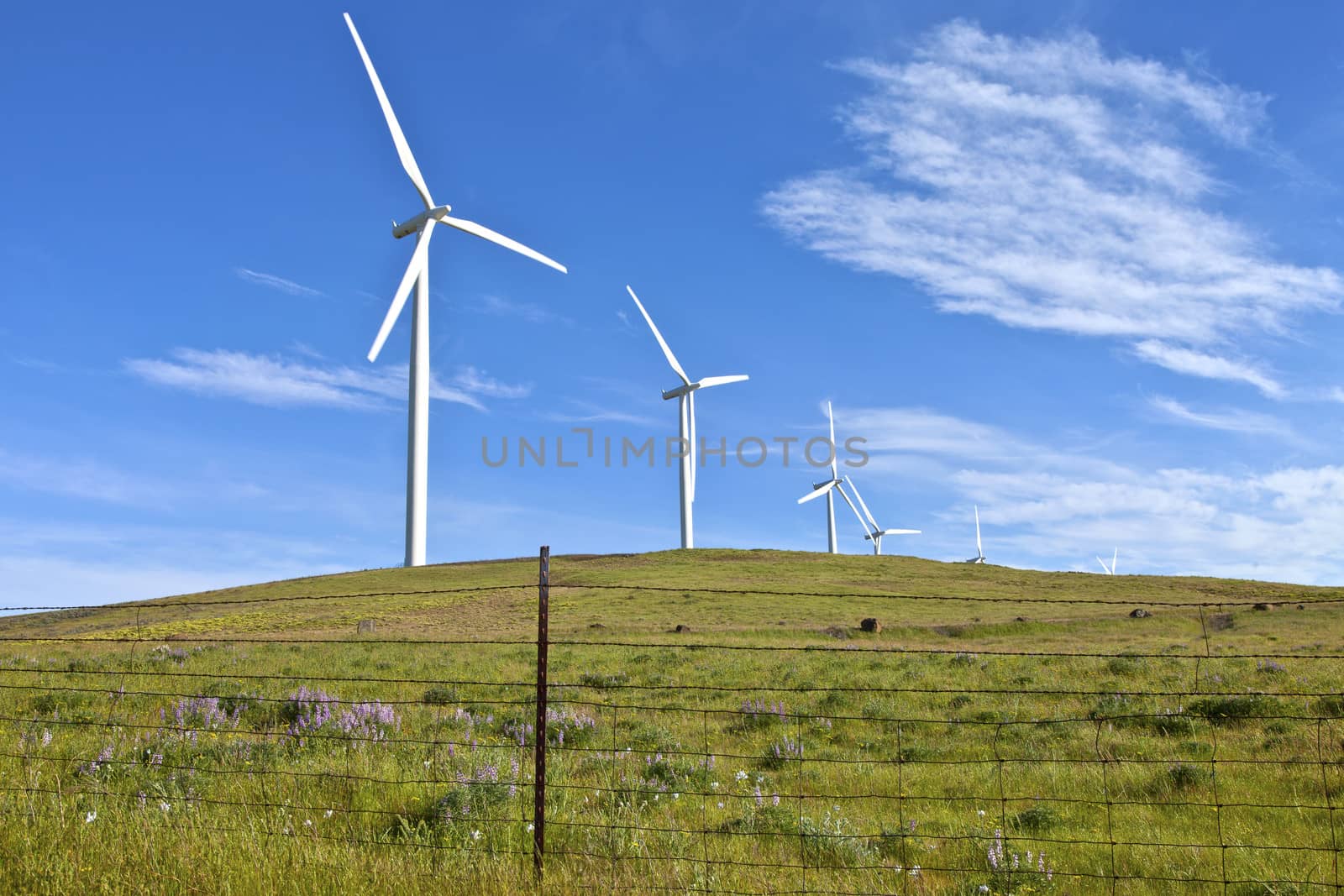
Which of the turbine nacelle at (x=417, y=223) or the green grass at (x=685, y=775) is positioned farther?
the turbine nacelle at (x=417, y=223)

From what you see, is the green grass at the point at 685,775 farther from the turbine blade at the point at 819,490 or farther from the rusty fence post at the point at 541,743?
the turbine blade at the point at 819,490

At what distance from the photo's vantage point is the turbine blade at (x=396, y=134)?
57.6 metres

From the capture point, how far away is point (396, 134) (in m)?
58.2

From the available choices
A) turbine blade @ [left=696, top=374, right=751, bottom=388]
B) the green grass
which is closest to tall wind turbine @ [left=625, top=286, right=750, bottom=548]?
turbine blade @ [left=696, top=374, right=751, bottom=388]

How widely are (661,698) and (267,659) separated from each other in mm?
10871

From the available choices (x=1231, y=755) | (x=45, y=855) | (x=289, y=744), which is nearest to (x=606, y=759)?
(x=289, y=744)

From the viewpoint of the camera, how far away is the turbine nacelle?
59.0 m

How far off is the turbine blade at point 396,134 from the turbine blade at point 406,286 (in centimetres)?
236

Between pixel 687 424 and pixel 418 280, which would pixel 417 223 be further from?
pixel 687 424

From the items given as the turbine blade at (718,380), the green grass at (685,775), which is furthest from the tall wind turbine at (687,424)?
the green grass at (685,775)

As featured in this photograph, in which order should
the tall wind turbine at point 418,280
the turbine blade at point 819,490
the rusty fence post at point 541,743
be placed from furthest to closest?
the turbine blade at point 819,490
the tall wind turbine at point 418,280
the rusty fence post at point 541,743

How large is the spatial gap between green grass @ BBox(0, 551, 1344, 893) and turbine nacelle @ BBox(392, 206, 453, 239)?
40.1 m

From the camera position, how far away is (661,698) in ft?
53.0

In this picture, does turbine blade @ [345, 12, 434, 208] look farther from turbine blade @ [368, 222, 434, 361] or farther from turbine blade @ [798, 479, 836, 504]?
turbine blade @ [798, 479, 836, 504]
